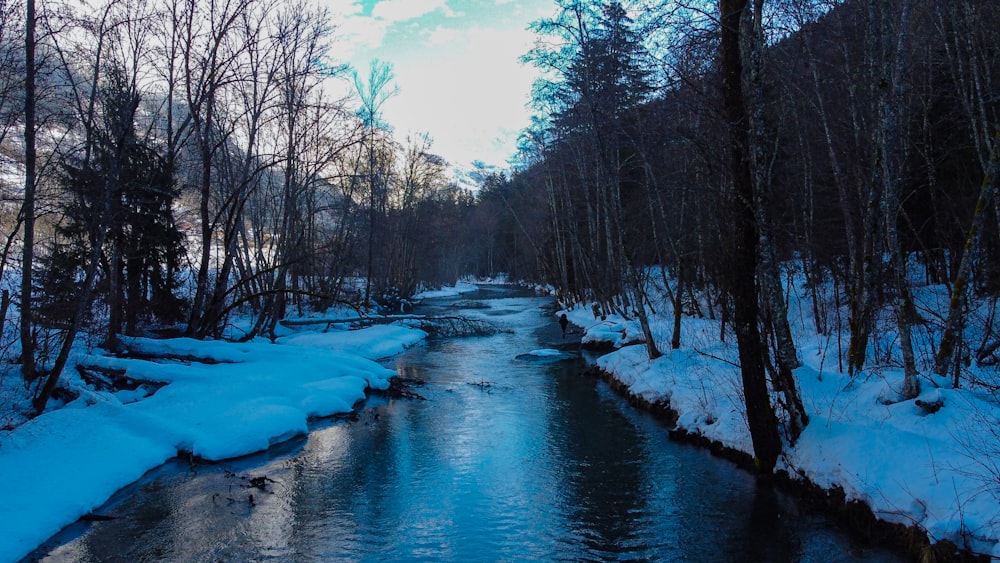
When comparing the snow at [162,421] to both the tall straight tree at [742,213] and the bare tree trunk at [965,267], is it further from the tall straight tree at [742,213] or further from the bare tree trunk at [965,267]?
the bare tree trunk at [965,267]

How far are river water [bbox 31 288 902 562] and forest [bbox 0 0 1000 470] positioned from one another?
1598 millimetres

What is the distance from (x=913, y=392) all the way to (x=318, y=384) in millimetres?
11097

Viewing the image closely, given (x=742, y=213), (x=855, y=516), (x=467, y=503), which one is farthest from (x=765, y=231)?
(x=467, y=503)

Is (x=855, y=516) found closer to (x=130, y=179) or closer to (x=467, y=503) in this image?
(x=467, y=503)

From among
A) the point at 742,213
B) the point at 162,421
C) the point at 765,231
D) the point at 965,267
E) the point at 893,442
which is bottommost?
the point at 162,421

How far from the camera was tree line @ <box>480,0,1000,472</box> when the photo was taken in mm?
7066

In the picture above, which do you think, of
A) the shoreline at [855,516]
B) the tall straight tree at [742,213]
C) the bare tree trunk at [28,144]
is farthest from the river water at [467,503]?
the bare tree trunk at [28,144]

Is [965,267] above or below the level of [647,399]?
above

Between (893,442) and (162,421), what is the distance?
1043 cm

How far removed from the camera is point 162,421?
364 inches

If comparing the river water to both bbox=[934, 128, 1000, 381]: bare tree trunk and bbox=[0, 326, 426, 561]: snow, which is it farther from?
bbox=[934, 128, 1000, 381]: bare tree trunk

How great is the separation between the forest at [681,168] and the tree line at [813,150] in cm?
6

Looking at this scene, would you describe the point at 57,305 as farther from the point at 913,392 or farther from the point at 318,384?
the point at 913,392

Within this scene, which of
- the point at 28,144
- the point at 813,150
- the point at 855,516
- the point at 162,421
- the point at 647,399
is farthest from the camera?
the point at 813,150
